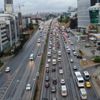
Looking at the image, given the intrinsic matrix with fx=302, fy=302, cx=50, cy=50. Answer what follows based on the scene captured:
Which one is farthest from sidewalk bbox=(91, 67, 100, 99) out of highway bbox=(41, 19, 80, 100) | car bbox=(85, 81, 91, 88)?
highway bbox=(41, 19, 80, 100)

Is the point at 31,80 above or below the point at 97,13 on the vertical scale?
below

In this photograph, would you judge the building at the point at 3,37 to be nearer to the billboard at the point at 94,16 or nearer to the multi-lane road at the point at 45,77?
the multi-lane road at the point at 45,77

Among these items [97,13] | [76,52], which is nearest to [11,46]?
[76,52]

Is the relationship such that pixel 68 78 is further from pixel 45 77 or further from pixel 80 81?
pixel 80 81

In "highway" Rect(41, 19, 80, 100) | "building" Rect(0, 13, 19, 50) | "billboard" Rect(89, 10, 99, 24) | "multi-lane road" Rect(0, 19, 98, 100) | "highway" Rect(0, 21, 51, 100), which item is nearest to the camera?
"highway" Rect(41, 19, 80, 100)

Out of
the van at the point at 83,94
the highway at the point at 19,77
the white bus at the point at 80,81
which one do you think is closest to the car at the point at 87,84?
the white bus at the point at 80,81

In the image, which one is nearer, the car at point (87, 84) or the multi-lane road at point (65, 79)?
the multi-lane road at point (65, 79)

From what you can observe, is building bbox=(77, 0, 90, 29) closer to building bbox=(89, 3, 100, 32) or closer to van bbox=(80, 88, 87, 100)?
building bbox=(89, 3, 100, 32)

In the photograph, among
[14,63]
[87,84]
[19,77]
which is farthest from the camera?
[14,63]

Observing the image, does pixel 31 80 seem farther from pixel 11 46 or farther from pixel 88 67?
pixel 11 46

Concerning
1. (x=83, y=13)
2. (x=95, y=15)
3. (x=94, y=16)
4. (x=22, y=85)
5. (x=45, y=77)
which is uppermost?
(x=83, y=13)

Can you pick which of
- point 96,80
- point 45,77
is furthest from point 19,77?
point 96,80
